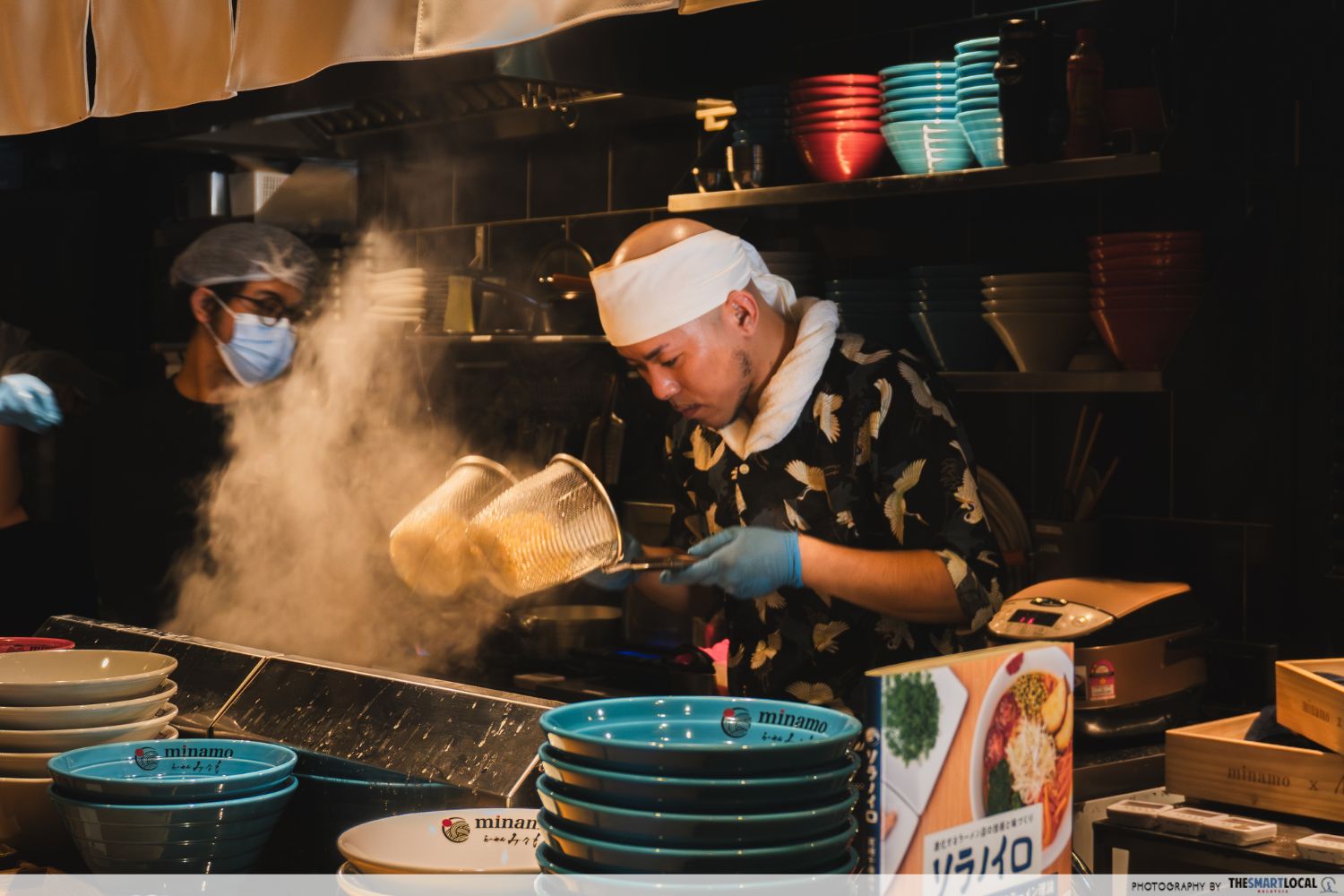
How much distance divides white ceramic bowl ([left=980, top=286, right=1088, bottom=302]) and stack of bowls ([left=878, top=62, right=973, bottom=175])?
28cm

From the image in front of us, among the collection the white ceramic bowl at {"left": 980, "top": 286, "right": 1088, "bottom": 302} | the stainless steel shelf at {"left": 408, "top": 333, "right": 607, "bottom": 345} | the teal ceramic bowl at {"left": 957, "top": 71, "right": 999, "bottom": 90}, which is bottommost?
the stainless steel shelf at {"left": 408, "top": 333, "right": 607, "bottom": 345}

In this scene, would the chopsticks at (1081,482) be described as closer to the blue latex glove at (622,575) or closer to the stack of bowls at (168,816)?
the blue latex glove at (622,575)

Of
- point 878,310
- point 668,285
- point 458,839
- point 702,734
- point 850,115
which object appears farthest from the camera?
point 878,310

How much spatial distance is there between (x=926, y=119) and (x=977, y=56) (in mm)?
164

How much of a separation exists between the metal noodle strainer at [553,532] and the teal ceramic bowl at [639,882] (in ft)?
2.61

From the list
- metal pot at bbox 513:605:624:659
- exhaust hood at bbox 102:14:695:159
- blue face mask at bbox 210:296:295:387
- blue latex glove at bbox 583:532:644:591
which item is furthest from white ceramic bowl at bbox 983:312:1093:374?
blue face mask at bbox 210:296:295:387

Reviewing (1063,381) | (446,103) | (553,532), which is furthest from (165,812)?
(446,103)

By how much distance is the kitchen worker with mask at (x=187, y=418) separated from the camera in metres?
3.34

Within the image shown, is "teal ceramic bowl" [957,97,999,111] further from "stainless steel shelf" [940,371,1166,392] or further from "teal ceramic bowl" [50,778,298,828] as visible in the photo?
"teal ceramic bowl" [50,778,298,828]

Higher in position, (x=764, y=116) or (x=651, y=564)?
(x=764, y=116)

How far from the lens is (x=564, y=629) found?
12.3 feet

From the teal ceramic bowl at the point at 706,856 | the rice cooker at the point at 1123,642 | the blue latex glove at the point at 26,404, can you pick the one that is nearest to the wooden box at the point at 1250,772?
the rice cooker at the point at 1123,642

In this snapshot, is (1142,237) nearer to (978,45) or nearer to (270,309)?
(978,45)

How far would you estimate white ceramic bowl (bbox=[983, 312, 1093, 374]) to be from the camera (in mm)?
2811
